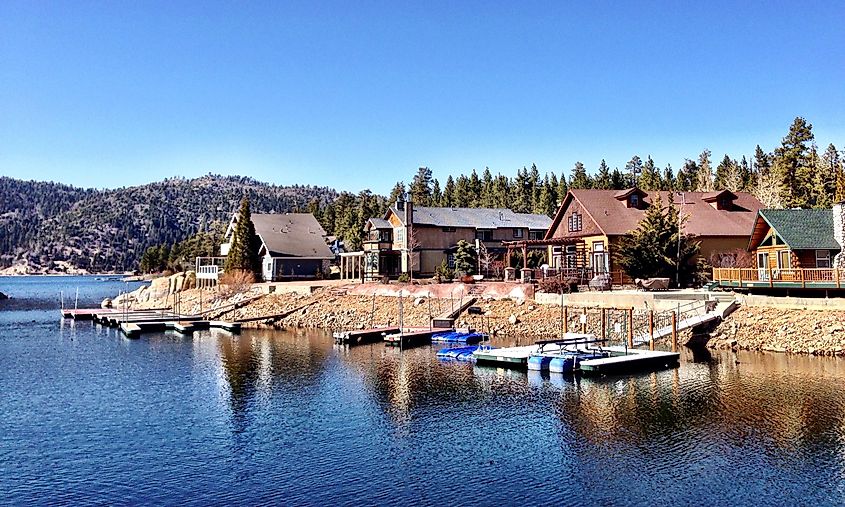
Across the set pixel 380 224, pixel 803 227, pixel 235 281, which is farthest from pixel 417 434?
pixel 235 281

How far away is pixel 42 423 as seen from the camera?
27.9 meters

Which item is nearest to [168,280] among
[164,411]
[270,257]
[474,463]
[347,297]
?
[270,257]

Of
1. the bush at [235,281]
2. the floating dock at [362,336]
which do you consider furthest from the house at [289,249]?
the floating dock at [362,336]

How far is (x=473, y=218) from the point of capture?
79.8 metres

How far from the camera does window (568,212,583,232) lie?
6275cm

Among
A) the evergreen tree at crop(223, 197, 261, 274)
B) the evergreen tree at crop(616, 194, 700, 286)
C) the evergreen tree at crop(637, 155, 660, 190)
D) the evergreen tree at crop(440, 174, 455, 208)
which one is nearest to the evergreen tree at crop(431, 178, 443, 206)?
the evergreen tree at crop(440, 174, 455, 208)

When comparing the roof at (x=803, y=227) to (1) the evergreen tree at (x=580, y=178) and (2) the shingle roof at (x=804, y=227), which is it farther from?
(1) the evergreen tree at (x=580, y=178)

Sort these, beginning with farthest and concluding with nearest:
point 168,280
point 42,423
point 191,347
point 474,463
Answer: point 168,280 → point 191,347 → point 42,423 → point 474,463

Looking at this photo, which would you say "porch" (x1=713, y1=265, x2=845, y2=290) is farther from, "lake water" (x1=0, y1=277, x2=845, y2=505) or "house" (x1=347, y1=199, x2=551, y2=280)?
"house" (x1=347, y1=199, x2=551, y2=280)

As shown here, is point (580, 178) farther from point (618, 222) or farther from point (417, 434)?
point (417, 434)

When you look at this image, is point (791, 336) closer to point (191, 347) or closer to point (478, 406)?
point (478, 406)

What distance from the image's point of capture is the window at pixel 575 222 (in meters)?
62.8

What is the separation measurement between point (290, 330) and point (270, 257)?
69.5 feet

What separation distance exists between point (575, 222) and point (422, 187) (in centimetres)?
7849
